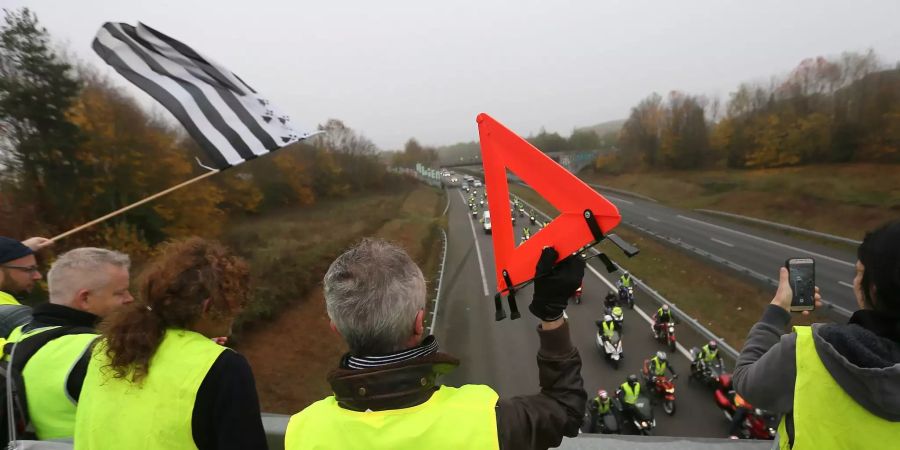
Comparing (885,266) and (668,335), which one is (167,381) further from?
(668,335)

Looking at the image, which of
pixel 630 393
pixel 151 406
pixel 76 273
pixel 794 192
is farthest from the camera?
pixel 794 192

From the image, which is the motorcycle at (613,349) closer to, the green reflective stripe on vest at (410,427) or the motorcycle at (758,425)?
the motorcycle at (758,425)

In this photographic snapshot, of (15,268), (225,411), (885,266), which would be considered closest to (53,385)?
(225,411)

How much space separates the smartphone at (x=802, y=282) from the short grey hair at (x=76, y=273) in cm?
405

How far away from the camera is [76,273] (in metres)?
2.38

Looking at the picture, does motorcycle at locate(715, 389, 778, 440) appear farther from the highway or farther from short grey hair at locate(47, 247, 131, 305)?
short grey hair at locate(47, 247, 131, 305)

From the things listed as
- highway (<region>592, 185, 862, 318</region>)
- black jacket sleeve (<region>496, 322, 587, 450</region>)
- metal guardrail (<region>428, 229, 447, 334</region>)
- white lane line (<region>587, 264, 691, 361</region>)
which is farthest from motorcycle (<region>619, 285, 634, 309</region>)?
black jacket sleeve (<region>496, 322, 587, 450</region>)

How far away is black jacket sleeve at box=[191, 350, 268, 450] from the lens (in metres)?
1.69

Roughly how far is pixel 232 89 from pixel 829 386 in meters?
5.48

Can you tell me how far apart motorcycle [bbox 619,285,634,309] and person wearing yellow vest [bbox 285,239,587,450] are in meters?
17.8

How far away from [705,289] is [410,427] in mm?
23429

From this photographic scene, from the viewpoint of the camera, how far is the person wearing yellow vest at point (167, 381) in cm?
167

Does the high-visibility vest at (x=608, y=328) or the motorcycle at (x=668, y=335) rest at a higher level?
the high-visibility vest at (x=608, y=328)

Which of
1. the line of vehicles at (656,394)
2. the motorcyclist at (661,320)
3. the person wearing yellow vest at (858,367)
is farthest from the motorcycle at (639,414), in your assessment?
the person wearing yellow vest at (858,367)
